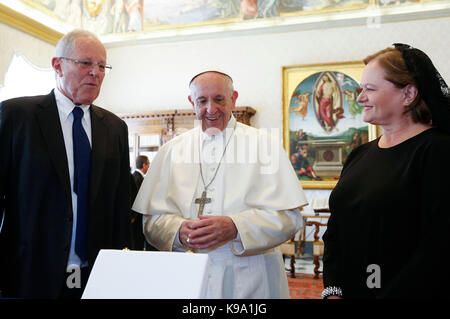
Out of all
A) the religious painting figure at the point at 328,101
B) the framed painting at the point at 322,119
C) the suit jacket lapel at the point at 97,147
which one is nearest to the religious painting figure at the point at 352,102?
the framed painting at the point at 322,119

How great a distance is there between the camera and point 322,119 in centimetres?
981

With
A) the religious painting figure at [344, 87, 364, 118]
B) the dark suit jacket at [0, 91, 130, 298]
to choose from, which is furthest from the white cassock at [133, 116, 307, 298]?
the religious painting figure at [344, 87, 364, 118]

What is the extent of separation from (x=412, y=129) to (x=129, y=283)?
1.41m

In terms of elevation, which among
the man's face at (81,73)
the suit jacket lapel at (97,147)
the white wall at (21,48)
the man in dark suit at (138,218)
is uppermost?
the white wall at (21,48)

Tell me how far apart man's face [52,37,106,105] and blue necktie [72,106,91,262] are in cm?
20

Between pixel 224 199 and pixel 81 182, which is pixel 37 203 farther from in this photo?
pixel 224 199

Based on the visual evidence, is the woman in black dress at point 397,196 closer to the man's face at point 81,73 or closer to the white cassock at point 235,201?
the white cassock at point 235,201

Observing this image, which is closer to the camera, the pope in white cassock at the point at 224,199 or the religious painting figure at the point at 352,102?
the pope in white cassock at the point at 224,199

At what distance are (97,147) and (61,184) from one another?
0.99 ft

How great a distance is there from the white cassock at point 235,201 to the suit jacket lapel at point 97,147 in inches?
17.7

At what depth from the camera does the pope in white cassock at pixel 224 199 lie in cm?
244

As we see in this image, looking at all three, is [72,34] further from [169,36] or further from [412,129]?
[169,36]

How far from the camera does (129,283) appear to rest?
1.20 meters
